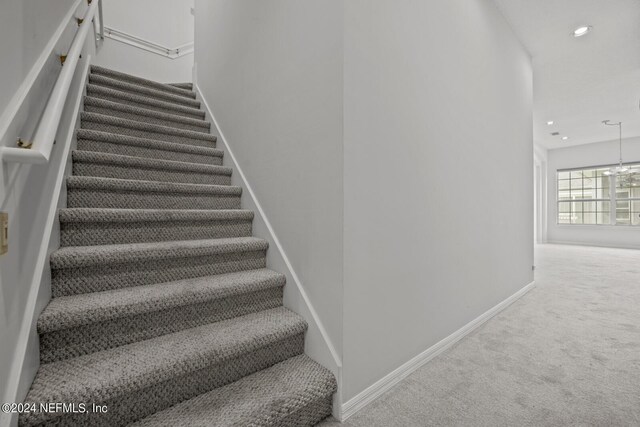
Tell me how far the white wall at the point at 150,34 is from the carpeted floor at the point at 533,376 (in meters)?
5.00

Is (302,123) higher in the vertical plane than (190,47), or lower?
lower

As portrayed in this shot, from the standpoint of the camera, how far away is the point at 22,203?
97 centimetres

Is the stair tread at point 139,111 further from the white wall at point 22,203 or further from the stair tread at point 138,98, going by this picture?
the white wall at point 22,203

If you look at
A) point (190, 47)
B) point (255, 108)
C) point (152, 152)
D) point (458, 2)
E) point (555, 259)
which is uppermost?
point (190, 47)

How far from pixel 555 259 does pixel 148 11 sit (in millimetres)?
7832

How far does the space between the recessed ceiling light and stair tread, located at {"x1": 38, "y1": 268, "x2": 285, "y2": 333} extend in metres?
3.70

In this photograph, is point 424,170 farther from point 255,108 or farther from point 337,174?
point 255,108

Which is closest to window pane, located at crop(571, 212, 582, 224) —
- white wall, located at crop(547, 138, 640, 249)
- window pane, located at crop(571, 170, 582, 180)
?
white wall, located at crop(547, 138, 640, 249)

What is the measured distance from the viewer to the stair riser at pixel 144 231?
1.46m

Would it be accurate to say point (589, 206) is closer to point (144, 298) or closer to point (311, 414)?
point (311, 414)

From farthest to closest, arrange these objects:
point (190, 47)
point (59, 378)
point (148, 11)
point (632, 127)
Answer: point (632, 127)
point (190, 47)
point (148, 11)
point (59, 378)

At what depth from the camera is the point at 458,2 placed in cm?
203

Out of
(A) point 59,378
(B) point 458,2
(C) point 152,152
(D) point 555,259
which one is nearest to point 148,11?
(C) point 152,152

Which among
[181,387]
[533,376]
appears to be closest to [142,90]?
[181,387]
